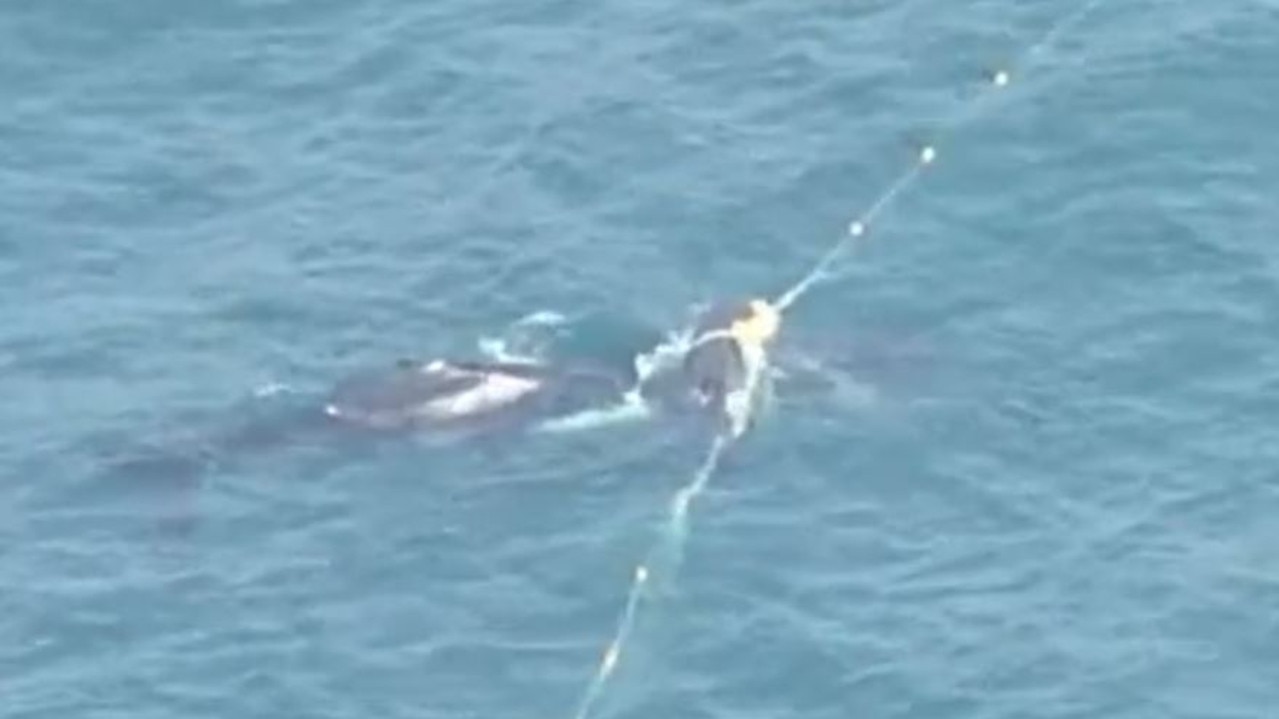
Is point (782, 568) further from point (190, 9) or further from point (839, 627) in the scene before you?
point (190, 9)

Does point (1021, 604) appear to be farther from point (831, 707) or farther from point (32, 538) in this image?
point (32, 538)

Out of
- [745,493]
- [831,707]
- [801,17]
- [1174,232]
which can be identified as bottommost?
[831,707]

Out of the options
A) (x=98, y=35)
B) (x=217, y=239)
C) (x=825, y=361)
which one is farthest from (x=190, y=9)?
(x=825, y=361)

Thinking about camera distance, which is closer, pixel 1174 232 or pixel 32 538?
pixel 32 538

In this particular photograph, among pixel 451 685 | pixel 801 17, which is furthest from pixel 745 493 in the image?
pixel 801 17

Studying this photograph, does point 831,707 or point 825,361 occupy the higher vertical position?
point 825,361

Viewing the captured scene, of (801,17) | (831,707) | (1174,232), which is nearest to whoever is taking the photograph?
(831,707)

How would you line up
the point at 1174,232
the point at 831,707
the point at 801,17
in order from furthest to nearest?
1. the point at 801,17
2. the point at 1174,232
3. the point at 831,707
